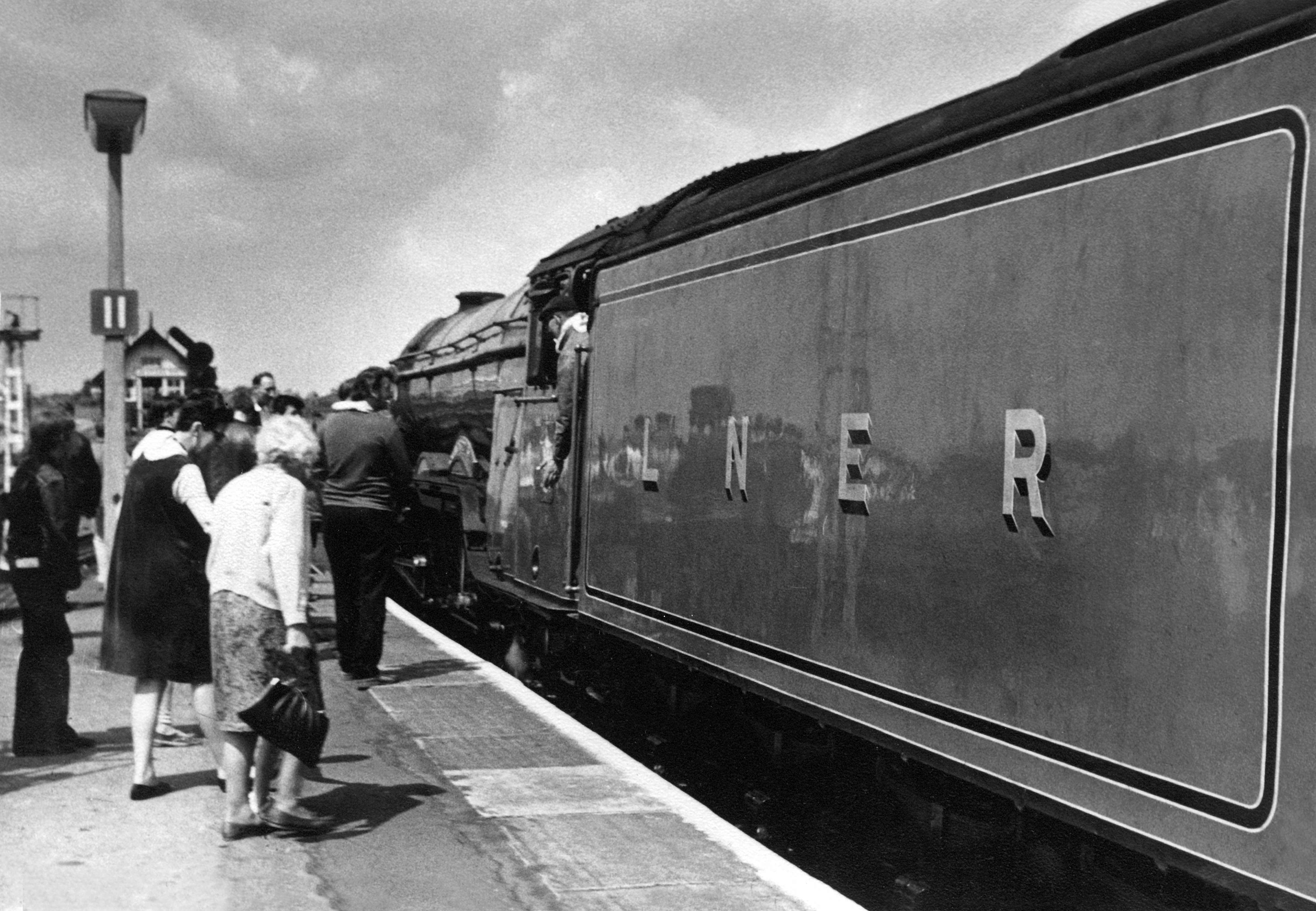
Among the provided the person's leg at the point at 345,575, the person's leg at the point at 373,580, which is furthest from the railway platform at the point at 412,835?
the person's leg at the point at 345,575

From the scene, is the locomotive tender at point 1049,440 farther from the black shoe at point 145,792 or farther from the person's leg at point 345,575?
the person's leg at point 345,575

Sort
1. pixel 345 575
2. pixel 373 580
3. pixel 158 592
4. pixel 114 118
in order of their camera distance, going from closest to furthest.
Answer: pixel 158 592 < pixel 373 580 < pixel 345 575 < pixel 114 118

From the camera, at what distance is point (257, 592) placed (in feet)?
18.2

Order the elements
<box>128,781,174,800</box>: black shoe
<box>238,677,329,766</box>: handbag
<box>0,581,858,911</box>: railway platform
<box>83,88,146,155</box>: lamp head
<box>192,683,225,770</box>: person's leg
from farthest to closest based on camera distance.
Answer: <box>83,88,146,155</box>: lamp head → <box>128,781,174,800</box>: black shoe → <box>192,683,225,770</box>: person's leg → <box>238,677,329,766</box>: handbag → <box>0,581,858,911</box>: railway platform

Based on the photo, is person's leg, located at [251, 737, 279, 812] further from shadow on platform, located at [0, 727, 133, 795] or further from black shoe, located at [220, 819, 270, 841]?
shadow on platform, located at [0, 727, 133, 795]

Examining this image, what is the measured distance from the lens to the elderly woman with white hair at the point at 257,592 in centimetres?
551

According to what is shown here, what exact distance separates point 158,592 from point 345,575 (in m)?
2.89

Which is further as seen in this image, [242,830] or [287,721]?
[242,830]

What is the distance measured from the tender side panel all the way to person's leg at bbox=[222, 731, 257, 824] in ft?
6.25

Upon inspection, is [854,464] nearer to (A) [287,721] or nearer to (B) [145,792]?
(A) [287,721]

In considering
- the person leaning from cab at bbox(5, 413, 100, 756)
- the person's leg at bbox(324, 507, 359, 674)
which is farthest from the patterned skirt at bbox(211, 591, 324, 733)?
the person's leg at bbox(324, 507, 359, 674)

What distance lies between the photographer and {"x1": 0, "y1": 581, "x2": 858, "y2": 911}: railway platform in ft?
16.1

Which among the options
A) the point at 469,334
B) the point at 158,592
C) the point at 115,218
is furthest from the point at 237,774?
the point at 469,334

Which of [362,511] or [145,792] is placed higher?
[362,511]
